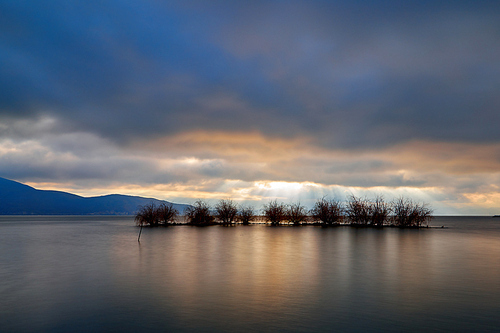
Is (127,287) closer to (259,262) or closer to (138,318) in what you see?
(138,318)

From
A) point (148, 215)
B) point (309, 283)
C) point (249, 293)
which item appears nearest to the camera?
point (249, 293)

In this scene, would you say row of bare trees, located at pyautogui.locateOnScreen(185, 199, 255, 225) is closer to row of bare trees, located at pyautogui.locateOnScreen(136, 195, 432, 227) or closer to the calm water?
row of bare trees, located at pyautogui.locateOnScreen(136, 195, 432, 227)

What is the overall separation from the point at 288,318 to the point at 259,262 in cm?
1182

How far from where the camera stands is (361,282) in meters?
16.0

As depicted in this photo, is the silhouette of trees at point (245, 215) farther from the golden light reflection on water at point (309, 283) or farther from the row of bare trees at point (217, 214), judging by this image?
the golden light reflection on water at point (309, 283)

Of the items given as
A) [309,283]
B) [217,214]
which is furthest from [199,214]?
[309,283]

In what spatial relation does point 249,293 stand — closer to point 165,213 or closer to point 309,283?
point 309,283

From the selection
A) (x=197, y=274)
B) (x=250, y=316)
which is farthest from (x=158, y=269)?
(x=250, y=316)

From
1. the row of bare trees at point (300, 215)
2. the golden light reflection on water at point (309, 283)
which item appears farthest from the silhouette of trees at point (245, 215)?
the golden light reflection on water at point (309, 283)

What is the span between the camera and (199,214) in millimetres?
64125

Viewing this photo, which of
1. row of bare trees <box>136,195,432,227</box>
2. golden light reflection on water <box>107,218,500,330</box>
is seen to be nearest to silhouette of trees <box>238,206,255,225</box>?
row of bare trees <box>136,195,432,227</box>

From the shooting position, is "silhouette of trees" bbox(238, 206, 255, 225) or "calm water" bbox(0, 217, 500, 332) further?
"silhouette of trees" bbox(238, 206, 255, 225)

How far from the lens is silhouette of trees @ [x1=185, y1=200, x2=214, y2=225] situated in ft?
209

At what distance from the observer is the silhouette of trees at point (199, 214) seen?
63.8 meters
